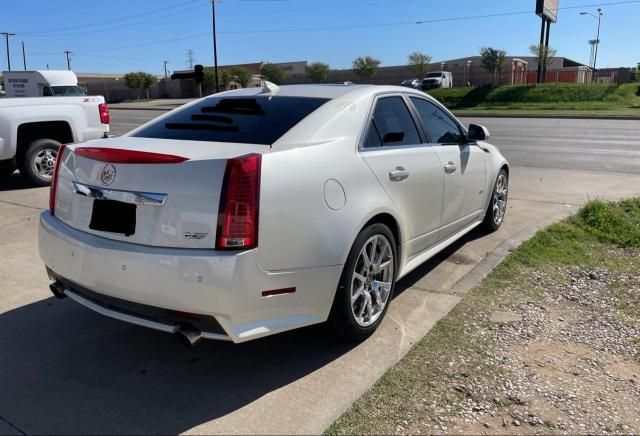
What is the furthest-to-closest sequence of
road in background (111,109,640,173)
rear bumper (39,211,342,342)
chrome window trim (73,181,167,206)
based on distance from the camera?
road in background (111,109,640,173) → chrome window trim (73,181,167,206) → rear bumper (39,211,342,342)

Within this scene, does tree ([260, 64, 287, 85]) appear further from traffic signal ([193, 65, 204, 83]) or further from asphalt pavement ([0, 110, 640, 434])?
asphalt pavement ([0, 110, 640, 434])

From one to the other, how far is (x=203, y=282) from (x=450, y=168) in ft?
8.69

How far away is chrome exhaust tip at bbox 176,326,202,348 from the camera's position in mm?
2939

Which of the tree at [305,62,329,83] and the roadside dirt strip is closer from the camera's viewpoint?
the roadside dirt strip

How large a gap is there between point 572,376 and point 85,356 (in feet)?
9.72

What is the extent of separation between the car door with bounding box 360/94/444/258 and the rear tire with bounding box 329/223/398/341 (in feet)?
0.90

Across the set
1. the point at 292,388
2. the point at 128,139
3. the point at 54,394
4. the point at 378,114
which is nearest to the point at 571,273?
the point at 378,114

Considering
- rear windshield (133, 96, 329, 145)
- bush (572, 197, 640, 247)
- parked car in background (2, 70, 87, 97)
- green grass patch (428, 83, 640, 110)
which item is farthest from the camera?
green grass patch (428, 83, 640, 110)

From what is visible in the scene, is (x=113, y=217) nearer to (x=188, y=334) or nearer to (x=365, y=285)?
(x=188, y=334)

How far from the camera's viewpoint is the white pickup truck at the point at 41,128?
854 centimetres

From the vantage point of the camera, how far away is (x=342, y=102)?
3.88 meters

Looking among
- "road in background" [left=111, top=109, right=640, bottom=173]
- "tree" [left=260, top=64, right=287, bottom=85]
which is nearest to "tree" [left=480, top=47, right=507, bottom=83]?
"tree" [left=260, top=64, right=287, bottom=85]

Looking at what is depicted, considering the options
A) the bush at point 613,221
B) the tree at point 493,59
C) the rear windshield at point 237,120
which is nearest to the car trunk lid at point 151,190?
the rear windshield at point 237,120

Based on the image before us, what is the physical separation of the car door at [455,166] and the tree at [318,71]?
72.6m
